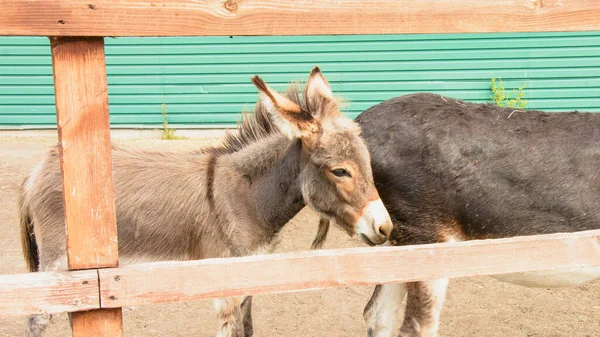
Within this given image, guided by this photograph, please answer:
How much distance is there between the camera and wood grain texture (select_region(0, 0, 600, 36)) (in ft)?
6.73

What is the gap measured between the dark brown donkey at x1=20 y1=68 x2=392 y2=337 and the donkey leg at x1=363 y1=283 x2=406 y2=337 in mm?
778

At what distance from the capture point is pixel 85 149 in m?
→ 2.17

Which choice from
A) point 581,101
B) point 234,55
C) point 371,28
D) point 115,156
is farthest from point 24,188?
point 581,101

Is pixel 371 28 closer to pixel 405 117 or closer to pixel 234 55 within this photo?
pixel 405 117

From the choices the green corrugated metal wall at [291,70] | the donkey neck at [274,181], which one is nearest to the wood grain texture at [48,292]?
the donkey neck at [274,181]

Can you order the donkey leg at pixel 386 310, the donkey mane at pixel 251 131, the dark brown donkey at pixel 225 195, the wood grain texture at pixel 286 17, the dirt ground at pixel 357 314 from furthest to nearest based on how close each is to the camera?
1. the dirt ground at pixel 357 314
2. the donkey leg at pixel 386 310
3. the donkey mane at pixel 251 131
4. the dark brown donkey at pixel 225 195
5. the wood grain texture at pixel 286 17

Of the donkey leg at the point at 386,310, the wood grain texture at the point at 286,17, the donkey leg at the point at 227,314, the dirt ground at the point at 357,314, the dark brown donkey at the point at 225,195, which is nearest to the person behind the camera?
the wood grain texture at the point at 286,17

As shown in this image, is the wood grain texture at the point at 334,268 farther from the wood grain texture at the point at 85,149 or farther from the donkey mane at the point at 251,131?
the donkey mane at the point at 251,131

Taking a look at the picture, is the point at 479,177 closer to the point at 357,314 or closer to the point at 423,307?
the point at 423,307

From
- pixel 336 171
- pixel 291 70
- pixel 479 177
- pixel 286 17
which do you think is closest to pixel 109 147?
pixel 286 17

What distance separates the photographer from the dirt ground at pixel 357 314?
16.0 ft

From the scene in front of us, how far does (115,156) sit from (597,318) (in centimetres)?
369

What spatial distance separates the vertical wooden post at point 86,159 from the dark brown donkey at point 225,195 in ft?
4.80

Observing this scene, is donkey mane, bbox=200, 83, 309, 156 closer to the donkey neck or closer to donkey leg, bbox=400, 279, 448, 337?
the donkey neck
